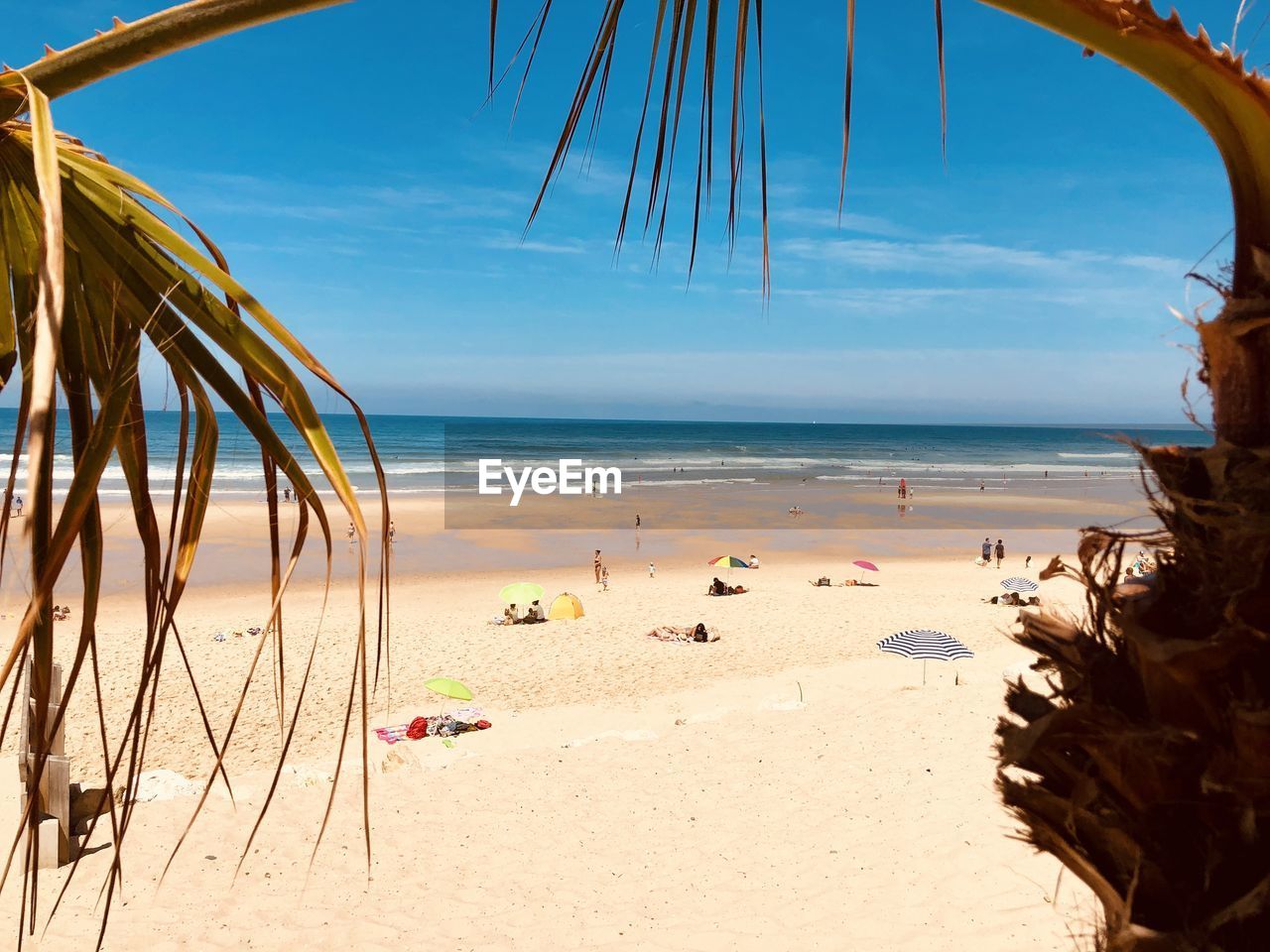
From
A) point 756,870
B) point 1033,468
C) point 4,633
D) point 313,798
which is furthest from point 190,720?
point 1033,468

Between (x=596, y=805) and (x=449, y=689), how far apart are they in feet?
14.9

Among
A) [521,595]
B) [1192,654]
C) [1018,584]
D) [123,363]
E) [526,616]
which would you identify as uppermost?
[123,363]

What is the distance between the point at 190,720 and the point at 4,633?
22.0 feet

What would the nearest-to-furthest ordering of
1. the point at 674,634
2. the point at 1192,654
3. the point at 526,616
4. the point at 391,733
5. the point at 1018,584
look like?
the point at 1192,654, the point at 391,733, the point at 674,634, the point at 526,616, the point at 1018,584

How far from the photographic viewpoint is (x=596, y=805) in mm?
8070

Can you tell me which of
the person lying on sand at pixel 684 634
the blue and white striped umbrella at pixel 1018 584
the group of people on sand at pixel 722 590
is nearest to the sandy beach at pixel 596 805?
the person lying on sand at pixel 684 634

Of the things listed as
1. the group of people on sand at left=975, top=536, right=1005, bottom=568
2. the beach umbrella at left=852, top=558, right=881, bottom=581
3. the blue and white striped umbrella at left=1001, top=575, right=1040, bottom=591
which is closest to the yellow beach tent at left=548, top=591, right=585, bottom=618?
the beach umbrella at left=852, top=558, right=881, bottom=581

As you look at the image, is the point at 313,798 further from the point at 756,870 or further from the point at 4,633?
the point at 4,633

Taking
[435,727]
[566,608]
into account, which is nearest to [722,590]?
[566,608]

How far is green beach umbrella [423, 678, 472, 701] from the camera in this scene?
11.9 metres

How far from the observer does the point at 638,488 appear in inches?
1916

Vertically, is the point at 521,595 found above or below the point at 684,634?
above

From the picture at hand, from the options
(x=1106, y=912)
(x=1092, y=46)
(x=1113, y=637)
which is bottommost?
(x=1106, y=912)

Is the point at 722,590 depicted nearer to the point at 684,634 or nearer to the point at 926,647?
the point at 684,634
